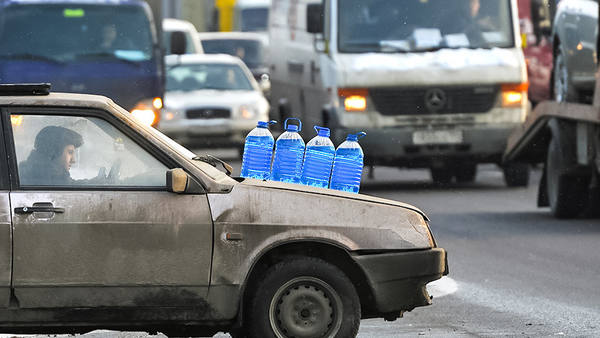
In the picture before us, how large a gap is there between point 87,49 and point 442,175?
6.40 meters

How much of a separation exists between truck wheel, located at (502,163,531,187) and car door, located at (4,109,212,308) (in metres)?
14.9

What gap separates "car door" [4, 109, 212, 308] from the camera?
24.5 ft

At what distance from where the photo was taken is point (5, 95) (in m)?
7.67

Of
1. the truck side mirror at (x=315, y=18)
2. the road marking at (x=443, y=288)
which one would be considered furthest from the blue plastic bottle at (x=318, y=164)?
the truck side mirror at (x=315, y=18)

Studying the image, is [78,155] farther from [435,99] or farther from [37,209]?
[435,99]

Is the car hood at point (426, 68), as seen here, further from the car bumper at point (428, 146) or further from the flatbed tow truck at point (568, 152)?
the flatbed tow truck at point (568, 152)

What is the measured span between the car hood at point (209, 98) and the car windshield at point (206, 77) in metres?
0.22

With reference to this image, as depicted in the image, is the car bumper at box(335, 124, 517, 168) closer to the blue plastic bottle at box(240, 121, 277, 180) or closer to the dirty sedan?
the blue plastic bottle at box(240, 121, 277, 180)

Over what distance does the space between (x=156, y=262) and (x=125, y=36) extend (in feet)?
39.6

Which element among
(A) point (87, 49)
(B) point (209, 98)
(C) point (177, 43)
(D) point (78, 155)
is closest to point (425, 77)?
(C) point (177, 43)

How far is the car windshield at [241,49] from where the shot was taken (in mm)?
38094

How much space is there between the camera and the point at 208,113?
1049 inches

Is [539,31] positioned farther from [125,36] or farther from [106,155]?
[106,155]

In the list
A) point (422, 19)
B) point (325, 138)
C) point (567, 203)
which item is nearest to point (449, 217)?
point (567, 203)
